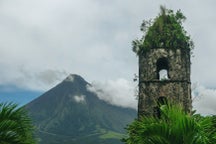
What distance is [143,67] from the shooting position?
26.5 meters

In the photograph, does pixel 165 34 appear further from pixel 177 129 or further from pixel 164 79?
pixel 177 129

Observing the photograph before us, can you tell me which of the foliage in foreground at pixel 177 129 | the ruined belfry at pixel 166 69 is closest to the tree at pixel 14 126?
the foliage in foreground at pixel 177 129

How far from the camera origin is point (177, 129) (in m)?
7.16

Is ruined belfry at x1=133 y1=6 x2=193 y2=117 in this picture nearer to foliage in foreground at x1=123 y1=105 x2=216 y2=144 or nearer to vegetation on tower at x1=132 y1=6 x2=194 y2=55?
vegetation on tower at x1=132 y1=6 x2=194 y2=55

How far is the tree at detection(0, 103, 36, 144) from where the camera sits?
8.10 meters

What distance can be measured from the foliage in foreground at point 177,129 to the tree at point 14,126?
2188 mm

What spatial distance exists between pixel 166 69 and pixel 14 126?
64.8 ft

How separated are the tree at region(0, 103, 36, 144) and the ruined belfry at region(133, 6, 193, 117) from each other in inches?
675

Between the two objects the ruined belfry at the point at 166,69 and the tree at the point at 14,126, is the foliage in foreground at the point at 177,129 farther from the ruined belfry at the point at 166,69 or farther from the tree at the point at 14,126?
the ruined belfry at the point at 166,69

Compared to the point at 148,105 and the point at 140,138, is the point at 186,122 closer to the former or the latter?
the point at 140,138

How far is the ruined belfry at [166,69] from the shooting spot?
84.0 feet

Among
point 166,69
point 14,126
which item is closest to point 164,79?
point 166,69

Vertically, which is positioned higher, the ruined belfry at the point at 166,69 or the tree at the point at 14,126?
the ruined belfry at the point at 166,69

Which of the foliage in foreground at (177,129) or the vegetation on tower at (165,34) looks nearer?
the foliage in foreground at (177,129)
